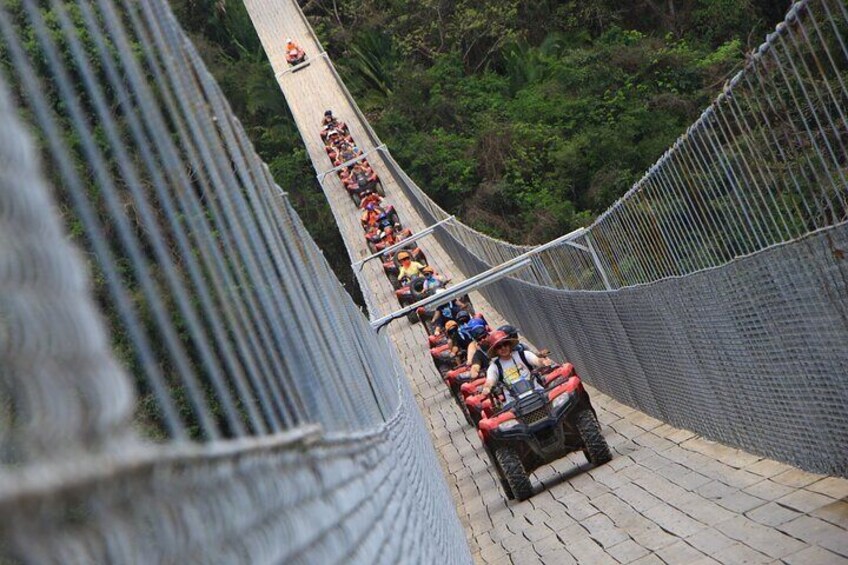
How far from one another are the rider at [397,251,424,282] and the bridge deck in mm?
9283

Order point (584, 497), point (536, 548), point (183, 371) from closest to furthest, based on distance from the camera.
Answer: point (183, 371)
point (536, 548)
point (584, 497)

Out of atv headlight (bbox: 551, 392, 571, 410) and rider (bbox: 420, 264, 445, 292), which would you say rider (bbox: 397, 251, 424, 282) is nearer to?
rider (bbox: 420, 264, 445, 292)

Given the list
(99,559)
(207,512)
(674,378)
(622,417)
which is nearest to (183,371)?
(207,512)

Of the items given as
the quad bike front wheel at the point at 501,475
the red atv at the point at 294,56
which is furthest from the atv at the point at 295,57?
the quad bike front wheel at the point at 501,475

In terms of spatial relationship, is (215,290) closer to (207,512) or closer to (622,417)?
(207,512)

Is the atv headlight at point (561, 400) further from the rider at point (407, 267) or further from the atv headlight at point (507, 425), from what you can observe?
the rider at point (407, 267)

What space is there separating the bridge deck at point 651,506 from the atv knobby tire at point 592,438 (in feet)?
0.36

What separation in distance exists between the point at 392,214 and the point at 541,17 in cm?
2152

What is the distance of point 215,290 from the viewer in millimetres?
2928

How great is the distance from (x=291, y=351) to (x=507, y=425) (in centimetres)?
800

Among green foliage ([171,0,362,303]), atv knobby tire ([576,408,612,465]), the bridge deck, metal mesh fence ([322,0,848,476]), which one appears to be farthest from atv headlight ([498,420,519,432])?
green foliage ([171,0,362,303])

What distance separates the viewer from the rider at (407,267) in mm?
27016

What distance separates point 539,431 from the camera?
11.6 m

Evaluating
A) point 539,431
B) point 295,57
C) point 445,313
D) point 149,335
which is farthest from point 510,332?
point 295,57
